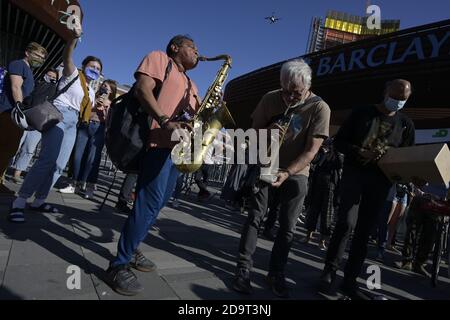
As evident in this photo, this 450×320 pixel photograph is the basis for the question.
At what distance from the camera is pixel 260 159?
279 centimetres

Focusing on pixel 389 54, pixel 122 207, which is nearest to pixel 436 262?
pixel 122 207

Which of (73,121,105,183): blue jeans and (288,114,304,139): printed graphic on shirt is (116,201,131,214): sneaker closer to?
(73,121,105,183): blue jeans

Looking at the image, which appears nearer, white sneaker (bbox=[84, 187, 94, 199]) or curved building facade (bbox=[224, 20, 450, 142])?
white sneaker (bbox=[84, 187, 94, 199])

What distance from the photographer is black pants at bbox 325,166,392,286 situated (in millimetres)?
3057

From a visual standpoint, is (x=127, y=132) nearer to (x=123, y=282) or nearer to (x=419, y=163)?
(x=123, y=282)

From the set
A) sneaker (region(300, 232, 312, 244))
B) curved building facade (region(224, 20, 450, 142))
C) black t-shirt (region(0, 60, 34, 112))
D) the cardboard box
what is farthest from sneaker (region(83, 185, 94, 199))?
curved building facade (region(224, 20, 450, 142))

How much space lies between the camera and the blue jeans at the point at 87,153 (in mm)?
6066

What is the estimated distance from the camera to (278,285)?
2.76 meters

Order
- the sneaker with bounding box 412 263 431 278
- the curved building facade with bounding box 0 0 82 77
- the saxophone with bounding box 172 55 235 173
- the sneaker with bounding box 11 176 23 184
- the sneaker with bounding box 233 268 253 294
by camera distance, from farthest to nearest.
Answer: the curved building facade with bounding box 0 0 82 77 → the sneaker with bounding box 11 176 23 184 → the sneaker with bounding box 412 263 431 278 → the sneaker with bounding box 233 268 253 294 → the saxophone with bounding box 172 55 235 173

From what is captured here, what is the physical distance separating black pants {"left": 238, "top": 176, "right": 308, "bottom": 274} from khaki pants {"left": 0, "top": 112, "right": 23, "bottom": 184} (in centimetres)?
359

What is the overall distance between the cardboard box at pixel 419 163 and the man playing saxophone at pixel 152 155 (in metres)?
1.91

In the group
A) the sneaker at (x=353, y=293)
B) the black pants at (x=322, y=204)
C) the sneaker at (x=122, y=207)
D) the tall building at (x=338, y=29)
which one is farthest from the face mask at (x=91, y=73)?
the tall building at (x=338, y=29)

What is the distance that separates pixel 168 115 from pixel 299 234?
181 inches

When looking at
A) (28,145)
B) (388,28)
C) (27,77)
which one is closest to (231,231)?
(27,77)
